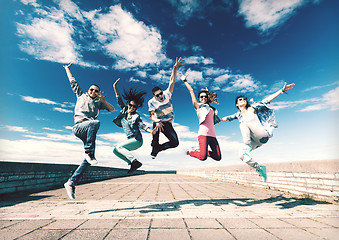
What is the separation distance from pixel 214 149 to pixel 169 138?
1065mm

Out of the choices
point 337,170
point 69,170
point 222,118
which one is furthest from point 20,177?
point 337,170

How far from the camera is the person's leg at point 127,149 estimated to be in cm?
327

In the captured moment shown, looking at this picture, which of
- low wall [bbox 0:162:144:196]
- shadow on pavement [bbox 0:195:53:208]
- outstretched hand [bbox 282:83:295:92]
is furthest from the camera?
low wall [bbox 0:162:144:196]

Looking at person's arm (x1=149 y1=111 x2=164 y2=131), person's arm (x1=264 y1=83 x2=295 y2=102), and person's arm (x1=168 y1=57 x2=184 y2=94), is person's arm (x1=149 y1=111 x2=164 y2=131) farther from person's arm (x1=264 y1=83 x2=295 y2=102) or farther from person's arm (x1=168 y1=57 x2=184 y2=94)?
person's arm (x1=264 y1=83 x2=295 y2=102)

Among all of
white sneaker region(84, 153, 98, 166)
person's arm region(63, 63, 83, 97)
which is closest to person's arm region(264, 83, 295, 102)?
white sneaker region(84, 153, 98, 166)

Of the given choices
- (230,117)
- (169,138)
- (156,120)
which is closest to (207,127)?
(230,117)

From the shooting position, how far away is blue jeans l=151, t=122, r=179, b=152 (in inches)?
126

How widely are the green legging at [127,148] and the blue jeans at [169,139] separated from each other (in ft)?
1.12

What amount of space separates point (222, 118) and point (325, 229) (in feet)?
7.95

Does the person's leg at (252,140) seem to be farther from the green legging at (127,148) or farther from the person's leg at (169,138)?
the green legging at (127,148)

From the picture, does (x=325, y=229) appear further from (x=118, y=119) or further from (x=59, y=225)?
(x=59, y=225)

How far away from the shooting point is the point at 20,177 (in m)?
6.28

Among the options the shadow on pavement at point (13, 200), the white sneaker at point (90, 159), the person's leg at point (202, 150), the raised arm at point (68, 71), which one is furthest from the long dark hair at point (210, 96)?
the shadow on pavement at point (13, 200)

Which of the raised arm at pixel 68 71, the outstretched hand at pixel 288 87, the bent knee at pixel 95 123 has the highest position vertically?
the raised arm at pixel 68 71
